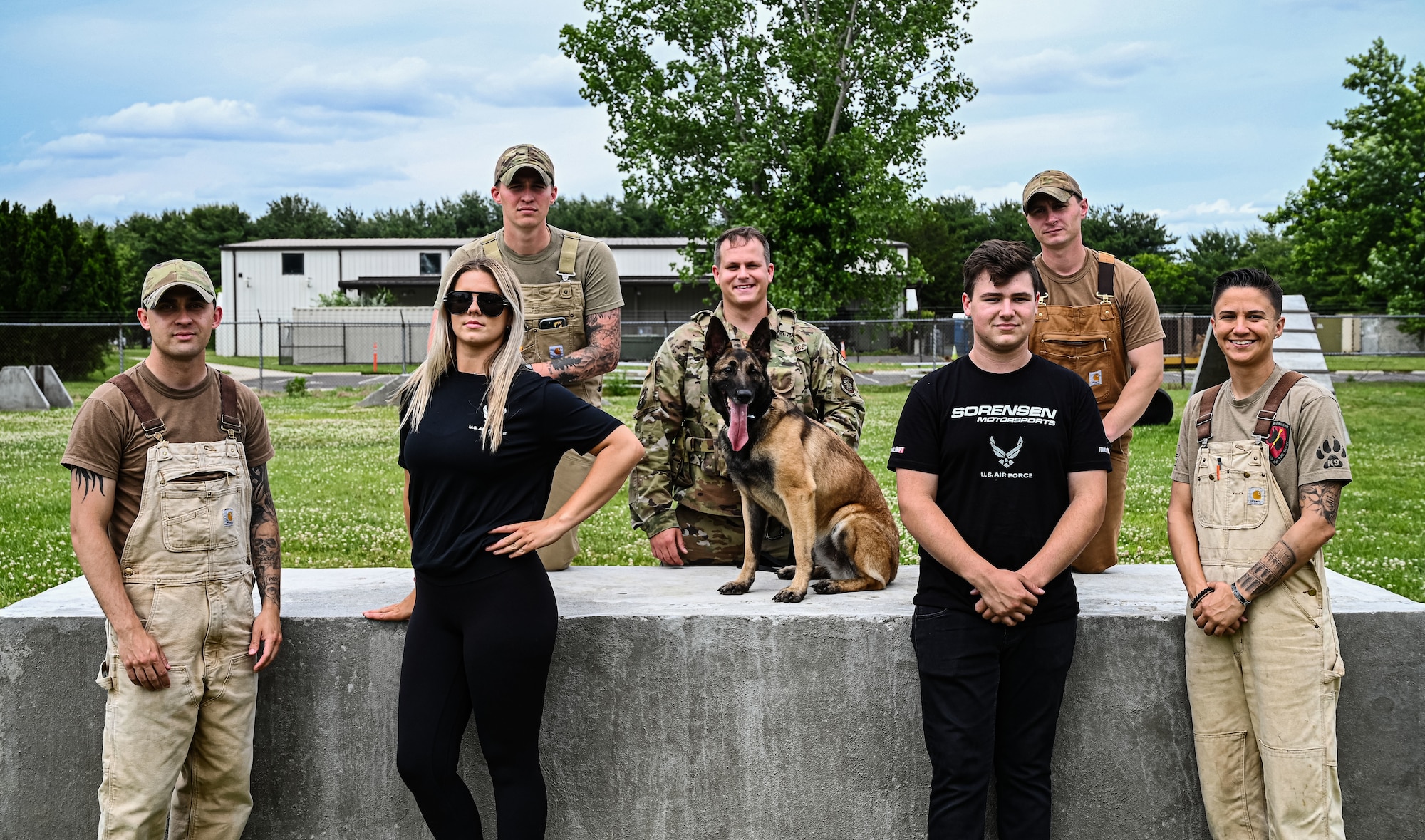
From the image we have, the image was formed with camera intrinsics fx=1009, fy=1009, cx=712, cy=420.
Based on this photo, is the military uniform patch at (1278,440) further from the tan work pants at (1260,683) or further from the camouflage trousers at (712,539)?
the camouflage trousers at (712,539)

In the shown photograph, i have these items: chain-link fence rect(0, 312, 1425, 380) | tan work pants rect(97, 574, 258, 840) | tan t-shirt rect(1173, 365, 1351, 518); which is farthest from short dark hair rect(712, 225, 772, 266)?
chain-link fence rect(0, 312, 1425, 380)

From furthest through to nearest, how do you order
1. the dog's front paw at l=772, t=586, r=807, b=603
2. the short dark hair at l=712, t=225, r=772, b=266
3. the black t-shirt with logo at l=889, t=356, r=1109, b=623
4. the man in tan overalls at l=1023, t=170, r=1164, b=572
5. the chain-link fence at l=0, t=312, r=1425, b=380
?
the chain-link fence at l=0, t=312, r=1425, b=380 < the man in tan overalls at l=1023, t=170, r=1164, b=572 < the short dark hair at l=712, t=225, r=772, b=266 < the dog's front paw at l=772, t=586, r=807, b=603 < the black t-shirt with logo at l=889, t=356, r=1109, b=623

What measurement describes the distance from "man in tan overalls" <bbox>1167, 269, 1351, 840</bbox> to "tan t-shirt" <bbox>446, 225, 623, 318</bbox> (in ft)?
8.53

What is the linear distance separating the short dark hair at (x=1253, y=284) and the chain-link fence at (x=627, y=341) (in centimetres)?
2573

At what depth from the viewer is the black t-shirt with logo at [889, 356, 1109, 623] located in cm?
312

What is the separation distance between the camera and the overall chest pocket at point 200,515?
317 cm

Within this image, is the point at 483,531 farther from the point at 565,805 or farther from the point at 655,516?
the point at 655,516

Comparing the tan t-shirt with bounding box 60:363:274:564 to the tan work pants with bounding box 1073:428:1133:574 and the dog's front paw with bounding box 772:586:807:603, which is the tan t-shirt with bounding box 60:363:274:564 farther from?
the tan work pants with bounding box 1073:428:1133:574

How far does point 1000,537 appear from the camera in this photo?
3.13m

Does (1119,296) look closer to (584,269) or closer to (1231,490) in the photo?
(1231,490)

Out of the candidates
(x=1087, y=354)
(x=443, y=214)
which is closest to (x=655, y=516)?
(x=1087, y=354)

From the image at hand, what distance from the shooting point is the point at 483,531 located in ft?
10.1

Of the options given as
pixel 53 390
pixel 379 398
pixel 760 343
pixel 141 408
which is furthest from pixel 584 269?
pixel 53 390

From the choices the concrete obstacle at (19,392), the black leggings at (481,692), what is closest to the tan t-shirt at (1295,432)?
the black leggings at (481,692)
